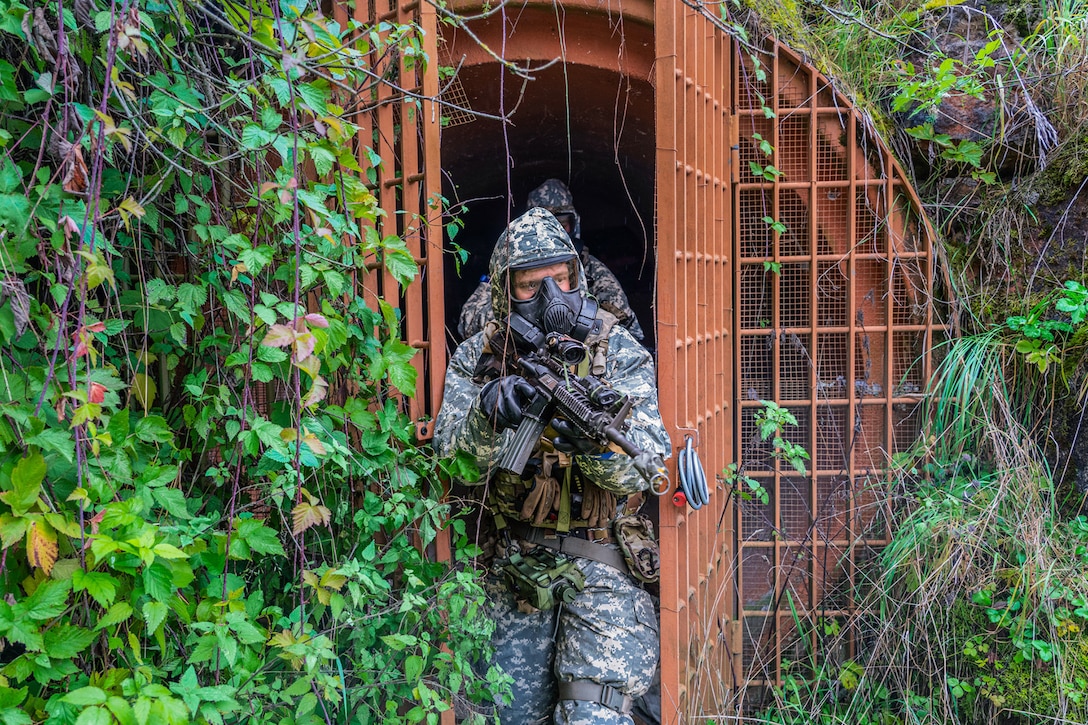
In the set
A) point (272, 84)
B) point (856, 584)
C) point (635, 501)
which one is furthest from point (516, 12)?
point (856, 584)

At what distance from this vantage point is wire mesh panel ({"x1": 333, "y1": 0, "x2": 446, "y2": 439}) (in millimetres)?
2895

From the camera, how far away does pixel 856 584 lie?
12.0 ft

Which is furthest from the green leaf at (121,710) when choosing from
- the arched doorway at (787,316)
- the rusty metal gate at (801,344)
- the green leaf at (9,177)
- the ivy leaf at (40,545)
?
the rusty metal gate at (801,344)

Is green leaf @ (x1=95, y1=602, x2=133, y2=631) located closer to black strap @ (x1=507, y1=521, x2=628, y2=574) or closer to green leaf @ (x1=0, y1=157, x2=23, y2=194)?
green leaf @ (x1=0, y1=157, x2=23, y2=194)

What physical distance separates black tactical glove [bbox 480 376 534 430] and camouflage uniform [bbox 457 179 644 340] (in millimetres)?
1273

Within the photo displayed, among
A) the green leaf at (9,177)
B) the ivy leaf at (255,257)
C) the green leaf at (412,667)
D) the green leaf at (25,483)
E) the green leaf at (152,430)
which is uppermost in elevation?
the green leaf at (9,177)

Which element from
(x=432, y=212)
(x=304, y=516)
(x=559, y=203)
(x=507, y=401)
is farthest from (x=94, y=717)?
(x=559, y=203)

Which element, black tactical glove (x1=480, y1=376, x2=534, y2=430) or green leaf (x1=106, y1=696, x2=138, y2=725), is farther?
black tactical glove (x1=480, y1=376, x2=534, y2=430)

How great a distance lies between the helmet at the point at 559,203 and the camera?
194 inches

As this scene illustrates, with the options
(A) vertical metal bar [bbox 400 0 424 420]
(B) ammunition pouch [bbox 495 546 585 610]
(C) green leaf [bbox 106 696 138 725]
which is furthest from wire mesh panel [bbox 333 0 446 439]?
(C) green leaf [bbox 106 696 138 725]

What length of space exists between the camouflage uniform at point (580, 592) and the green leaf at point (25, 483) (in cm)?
139

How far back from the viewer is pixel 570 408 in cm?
269

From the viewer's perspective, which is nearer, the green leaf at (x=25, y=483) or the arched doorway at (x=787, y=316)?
the green leaf at (x=25, y=483)

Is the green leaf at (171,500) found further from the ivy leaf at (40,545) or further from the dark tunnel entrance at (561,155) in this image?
the dark tunnel entrance at (561,155)
